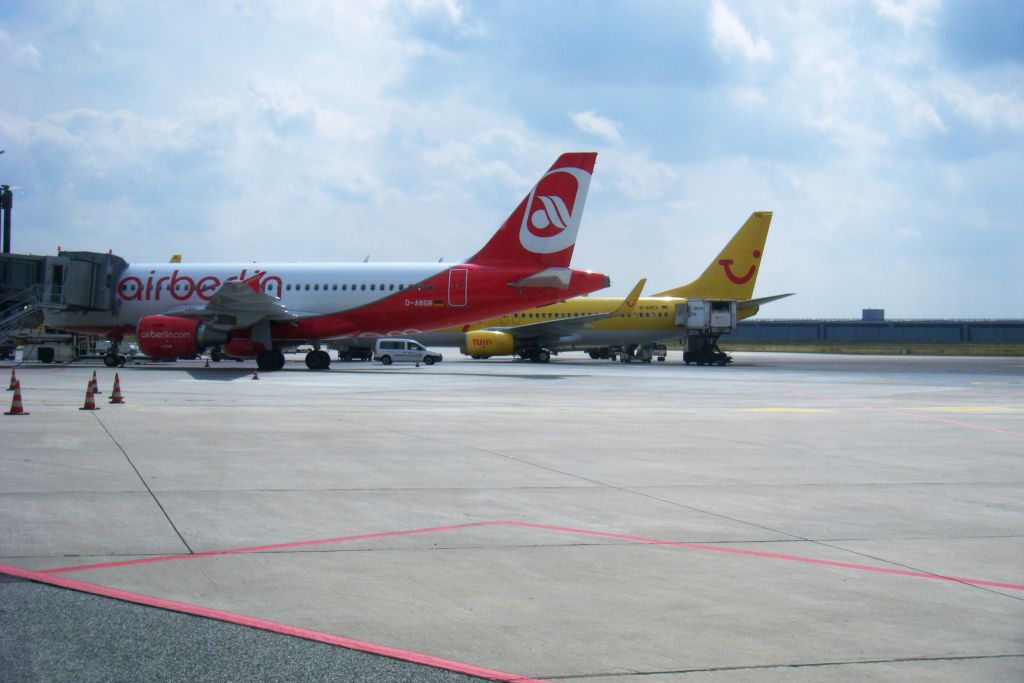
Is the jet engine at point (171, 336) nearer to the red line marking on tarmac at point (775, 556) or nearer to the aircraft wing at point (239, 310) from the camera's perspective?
the aircraft wing at point (239, 310)

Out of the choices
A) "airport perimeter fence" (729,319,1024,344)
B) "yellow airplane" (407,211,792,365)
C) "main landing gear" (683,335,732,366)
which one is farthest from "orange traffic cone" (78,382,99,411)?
"airport perimeter fence" (729,319,1024,344)

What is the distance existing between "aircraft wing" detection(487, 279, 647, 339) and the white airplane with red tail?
A: 53.1ft

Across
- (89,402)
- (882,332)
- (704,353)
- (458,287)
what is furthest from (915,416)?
(882,332)

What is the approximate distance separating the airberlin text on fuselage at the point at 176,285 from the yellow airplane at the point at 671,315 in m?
14.3

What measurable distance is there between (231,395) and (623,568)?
58.4ft

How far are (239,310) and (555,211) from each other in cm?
1161

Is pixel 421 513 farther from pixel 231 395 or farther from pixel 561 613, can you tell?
pixel 231 395

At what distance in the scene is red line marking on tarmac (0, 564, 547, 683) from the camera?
15.8 feet

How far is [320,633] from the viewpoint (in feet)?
17.5

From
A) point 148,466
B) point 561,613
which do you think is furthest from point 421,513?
point 148,466

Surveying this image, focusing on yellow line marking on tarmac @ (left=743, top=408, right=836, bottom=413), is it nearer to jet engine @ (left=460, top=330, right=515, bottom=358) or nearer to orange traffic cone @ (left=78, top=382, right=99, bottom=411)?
orange traffic cone @ (left=78, top=382, right=99, bottom=411)

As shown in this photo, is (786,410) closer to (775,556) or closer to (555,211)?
(775,556)

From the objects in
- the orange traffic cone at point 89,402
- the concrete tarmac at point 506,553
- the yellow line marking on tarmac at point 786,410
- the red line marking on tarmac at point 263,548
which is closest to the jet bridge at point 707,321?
the yellow line marking on tarmac at point 786,410

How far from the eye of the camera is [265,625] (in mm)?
5441
